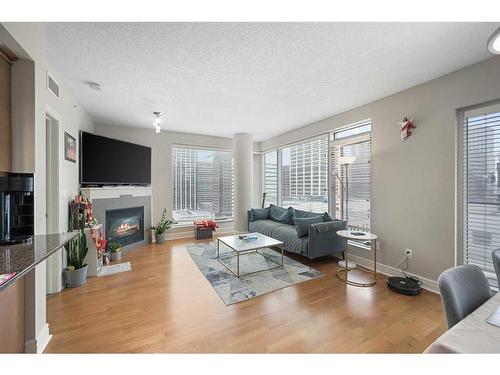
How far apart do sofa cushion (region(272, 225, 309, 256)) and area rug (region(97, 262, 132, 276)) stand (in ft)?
8.01

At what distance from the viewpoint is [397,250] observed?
2.72 meters

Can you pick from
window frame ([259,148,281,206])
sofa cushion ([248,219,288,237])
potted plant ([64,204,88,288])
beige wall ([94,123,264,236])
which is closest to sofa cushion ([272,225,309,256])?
sofa cushion ([248,219,288,237])

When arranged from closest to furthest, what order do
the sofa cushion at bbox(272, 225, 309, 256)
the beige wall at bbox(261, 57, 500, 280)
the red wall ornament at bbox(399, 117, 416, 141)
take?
the beige wall at bbox(261, 57, 500, 280)
the red wall ornament at bbox(399, 117, 416, 141)
the sofa cushion at bbox(272, 225, 309, 256)

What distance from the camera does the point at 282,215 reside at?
4.36 meters

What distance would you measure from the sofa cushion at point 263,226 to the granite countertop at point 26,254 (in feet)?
10.4

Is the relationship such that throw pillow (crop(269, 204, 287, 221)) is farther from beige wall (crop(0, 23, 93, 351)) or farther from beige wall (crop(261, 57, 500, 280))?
beige wall (crop(0, 23, 93, 351))

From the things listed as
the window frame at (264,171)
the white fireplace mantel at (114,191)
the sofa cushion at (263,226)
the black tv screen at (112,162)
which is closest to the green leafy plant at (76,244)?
the white fireplace mantel at (114,191)

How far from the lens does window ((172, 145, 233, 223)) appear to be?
490 cm

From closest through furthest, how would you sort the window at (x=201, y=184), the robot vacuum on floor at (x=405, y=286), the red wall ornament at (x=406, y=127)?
the robot vacuum on floor at (x=405, y=286)
the red wall ornament at (x=406, y=127)
the window at (x=201, y=184)

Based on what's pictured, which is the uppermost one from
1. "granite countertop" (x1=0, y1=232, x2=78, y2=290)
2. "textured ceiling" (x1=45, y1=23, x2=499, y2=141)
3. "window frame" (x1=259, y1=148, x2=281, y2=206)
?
"textured ceiling" (x1=45, y1=23, x2=499, y2=141)

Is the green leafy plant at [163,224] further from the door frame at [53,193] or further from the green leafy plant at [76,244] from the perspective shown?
the door frame at [53,193]

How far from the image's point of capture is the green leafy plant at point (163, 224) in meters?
4.34

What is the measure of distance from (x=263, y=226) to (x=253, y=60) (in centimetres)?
306

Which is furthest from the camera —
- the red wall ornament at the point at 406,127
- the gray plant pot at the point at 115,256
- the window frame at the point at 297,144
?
the window frame at the point at 297,144
